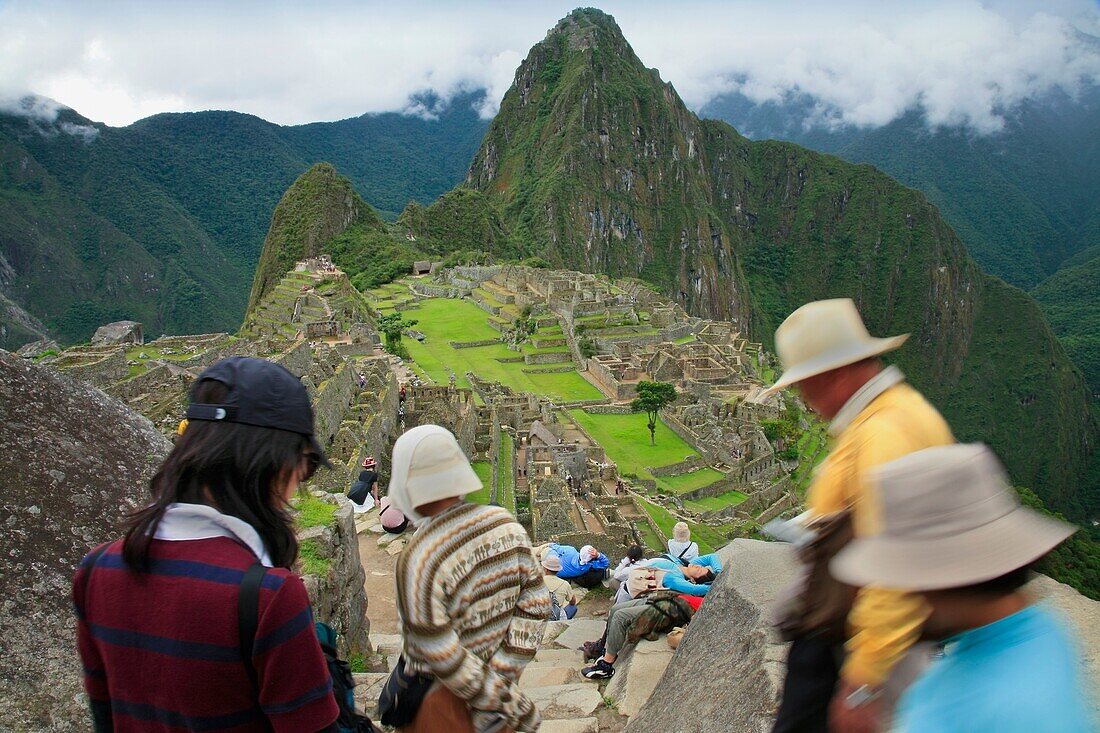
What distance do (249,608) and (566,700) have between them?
141 inches

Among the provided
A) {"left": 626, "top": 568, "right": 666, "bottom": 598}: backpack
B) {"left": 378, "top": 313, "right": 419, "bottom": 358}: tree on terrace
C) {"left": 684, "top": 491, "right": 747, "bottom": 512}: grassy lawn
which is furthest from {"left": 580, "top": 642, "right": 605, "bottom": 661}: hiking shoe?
{"left": 378, "top": 313, "right": 419, "bottom": 358}: tree on terrace

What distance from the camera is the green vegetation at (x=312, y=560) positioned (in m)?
4.18

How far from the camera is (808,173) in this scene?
15775 cm

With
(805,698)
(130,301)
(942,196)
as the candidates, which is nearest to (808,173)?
(942,196)

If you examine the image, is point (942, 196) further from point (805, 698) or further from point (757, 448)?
point (805, 698)

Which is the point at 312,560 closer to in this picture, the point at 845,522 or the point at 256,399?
the point at 256,399

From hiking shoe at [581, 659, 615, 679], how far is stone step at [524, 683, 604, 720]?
12cm

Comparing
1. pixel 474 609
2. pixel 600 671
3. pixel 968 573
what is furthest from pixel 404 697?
pixel 600 671

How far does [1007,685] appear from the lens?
132 cm

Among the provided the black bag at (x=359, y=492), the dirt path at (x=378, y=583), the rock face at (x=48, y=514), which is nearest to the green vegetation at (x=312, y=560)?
the rock face at (x=48, y=514)

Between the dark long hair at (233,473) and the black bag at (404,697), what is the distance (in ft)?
3.24

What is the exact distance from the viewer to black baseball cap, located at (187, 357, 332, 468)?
1.86m

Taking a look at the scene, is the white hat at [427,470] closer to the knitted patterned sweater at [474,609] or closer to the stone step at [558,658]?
the knitted patterned sweater at [474,609]

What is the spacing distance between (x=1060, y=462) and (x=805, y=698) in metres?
104
